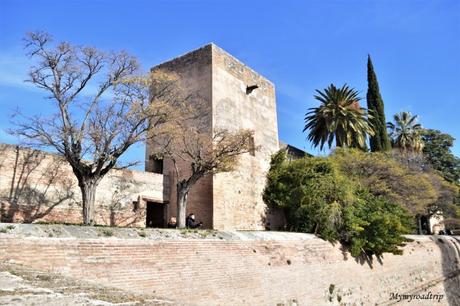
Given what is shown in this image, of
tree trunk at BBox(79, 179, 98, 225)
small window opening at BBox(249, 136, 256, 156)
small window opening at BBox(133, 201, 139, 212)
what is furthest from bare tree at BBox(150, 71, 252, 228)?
tree trunk at BBox(79, 179, 98, 225)

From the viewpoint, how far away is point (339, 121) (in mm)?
25828

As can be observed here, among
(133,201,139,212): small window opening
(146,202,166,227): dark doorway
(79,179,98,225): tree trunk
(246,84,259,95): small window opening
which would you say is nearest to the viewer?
(79,179,98,225): tree trunk

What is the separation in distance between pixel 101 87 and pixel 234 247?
7.17 m

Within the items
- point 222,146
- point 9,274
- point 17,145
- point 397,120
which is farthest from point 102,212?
point 397,120

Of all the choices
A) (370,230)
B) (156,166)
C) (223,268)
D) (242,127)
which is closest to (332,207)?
(370,230)

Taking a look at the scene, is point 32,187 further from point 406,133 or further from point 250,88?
point 406,133

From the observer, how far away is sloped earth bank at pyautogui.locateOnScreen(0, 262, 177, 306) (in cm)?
340

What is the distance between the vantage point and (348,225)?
14.1m

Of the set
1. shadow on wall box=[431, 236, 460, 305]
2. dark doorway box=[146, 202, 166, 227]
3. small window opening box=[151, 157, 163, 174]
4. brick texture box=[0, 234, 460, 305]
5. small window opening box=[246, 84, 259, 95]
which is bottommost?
shadow on wall box=[431, 236, 460, 305]

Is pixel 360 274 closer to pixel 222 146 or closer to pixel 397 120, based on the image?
pixel 222 146

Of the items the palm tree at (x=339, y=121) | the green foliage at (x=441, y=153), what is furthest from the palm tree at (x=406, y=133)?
the palm tree at (x=339, y=121)

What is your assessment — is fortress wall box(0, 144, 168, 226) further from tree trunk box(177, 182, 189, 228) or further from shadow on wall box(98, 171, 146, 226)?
tree trunk box(177, 182, 189, 228)

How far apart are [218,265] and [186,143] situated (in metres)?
6.65

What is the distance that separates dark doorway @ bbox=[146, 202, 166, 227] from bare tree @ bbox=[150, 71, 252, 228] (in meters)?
2.80
